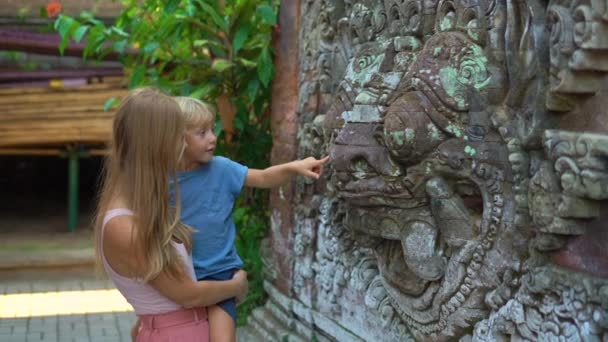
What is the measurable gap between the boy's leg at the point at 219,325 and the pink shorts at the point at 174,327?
0.06 metres

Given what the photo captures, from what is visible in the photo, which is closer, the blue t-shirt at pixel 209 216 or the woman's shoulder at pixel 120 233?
the woman's shoulder at pixel 120 233

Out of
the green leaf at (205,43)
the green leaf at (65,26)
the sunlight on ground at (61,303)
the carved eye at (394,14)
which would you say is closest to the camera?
the carved eye at (394,14)

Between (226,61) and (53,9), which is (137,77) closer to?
(226,61)

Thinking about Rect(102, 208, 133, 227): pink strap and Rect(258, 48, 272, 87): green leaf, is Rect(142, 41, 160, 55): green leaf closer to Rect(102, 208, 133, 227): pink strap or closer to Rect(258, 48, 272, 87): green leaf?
Rect(258, 48, 272, 87): green leaf

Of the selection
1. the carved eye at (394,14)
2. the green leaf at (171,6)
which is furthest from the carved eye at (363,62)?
the green leaf at (171,6)

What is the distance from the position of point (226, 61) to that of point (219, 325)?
11.7 ft

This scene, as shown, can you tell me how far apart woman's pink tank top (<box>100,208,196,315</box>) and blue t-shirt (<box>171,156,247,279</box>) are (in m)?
0.35

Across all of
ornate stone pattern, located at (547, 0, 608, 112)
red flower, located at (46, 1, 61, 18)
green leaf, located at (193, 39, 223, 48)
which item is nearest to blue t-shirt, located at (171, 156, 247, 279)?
ornate stone pattern, located at (547, 0, 608, 112)

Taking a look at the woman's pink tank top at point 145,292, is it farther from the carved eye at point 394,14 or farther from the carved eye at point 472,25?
the carved eye at point 394,14

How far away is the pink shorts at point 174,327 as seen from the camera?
137 inches

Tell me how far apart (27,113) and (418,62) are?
23.7ft

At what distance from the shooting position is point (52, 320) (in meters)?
7.53

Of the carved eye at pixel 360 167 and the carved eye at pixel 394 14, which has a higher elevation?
the carved eye at pixel 394 14

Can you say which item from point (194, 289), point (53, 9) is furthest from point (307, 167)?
point (53, 9)
